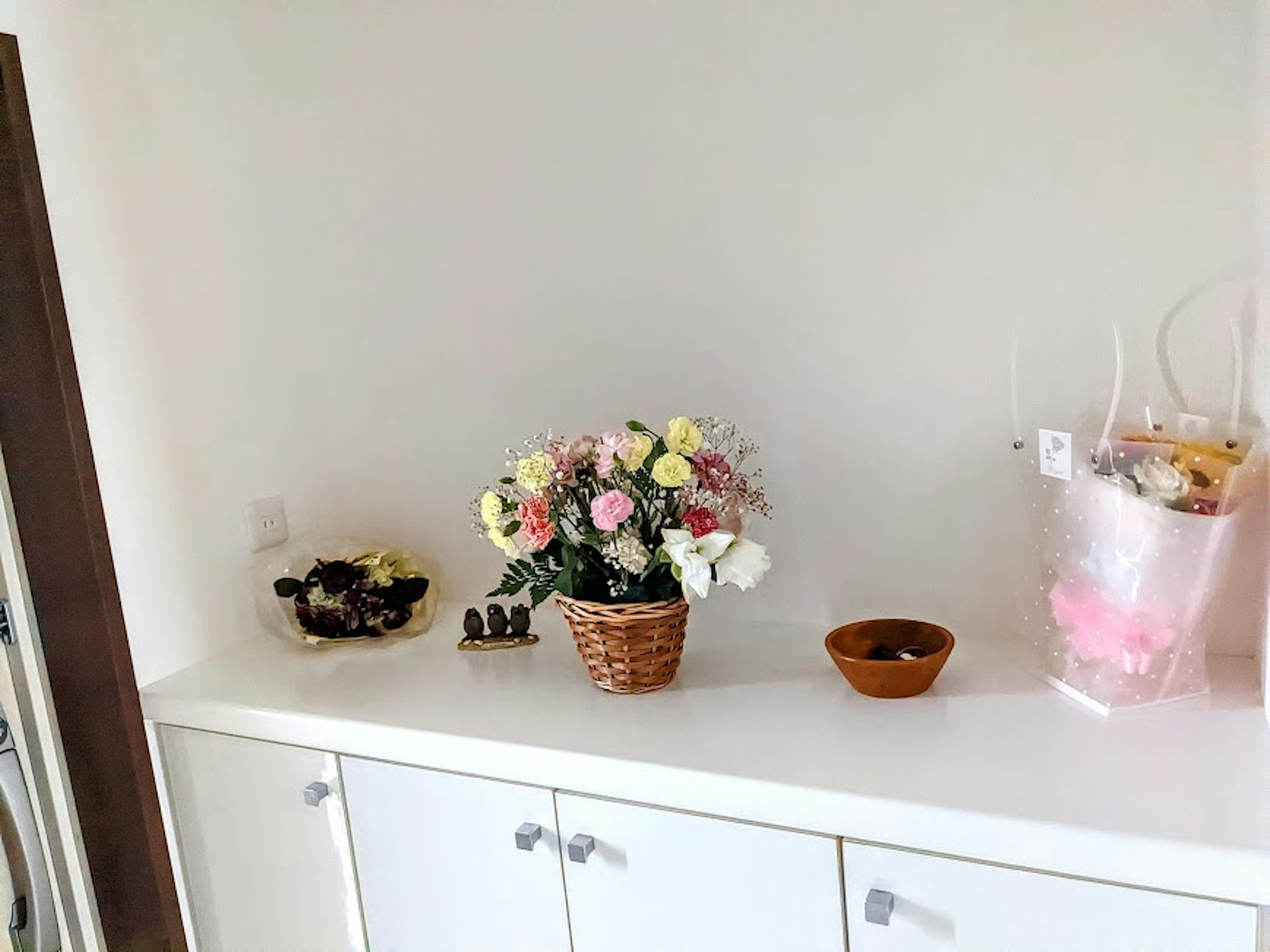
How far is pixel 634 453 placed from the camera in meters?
1.48

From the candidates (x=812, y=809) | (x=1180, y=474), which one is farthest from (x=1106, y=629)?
(x=812, y=809)

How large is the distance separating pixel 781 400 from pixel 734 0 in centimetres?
61

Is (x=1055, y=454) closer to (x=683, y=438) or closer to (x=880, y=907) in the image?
(x=683, y=438)

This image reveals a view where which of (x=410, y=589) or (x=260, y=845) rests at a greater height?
(x=410, y=589)

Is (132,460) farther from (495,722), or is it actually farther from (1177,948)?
(1177,948)

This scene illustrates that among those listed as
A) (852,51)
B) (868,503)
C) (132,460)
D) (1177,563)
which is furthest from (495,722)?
(852,51)

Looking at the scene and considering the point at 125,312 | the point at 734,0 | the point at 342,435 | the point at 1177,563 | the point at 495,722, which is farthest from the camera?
the point at 342,435

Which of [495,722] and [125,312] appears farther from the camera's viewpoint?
[125,312]

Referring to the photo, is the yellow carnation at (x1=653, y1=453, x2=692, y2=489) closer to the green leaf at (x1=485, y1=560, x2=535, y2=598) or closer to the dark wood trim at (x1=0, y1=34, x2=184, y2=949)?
the green leaf at (x1=485, y1=560, x2=535, y2=598)

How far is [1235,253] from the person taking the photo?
1.36 meters

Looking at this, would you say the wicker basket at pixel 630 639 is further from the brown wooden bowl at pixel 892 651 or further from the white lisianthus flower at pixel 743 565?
the brown wooden bowl at pixel 892 651

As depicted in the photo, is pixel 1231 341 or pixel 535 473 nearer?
pixel 1231 341

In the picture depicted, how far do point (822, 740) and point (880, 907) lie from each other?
214mm

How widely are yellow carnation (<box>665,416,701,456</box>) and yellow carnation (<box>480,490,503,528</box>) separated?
0.26 meters
